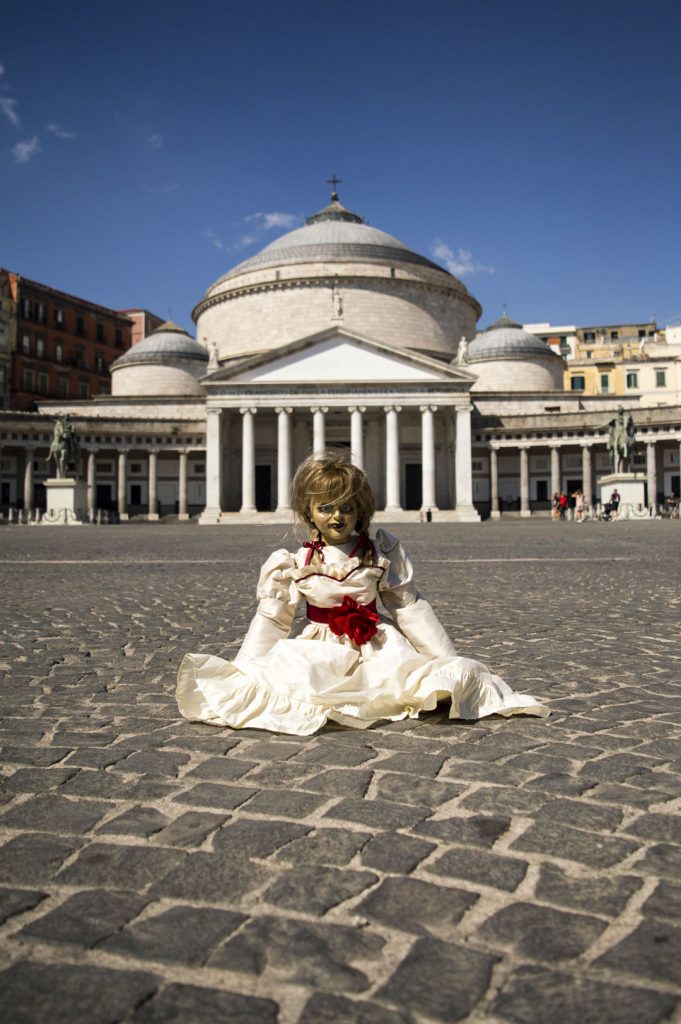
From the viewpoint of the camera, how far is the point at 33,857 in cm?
245

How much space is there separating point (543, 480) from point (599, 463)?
355 centimetres

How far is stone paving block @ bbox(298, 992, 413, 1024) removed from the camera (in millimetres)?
1687

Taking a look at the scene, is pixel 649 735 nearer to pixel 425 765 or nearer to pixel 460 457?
pixel 425 765

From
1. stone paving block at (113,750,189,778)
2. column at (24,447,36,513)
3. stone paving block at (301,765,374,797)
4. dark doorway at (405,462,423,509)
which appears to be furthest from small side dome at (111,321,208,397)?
stone paving block at (301,765,374,797)

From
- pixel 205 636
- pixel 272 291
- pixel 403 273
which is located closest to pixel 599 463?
pixel 403 273

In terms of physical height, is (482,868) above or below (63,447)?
below

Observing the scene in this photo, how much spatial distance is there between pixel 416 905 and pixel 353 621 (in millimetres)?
1976

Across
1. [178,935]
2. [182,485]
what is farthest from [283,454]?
[178,935]

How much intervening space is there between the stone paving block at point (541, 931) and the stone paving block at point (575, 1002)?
0.10 meters

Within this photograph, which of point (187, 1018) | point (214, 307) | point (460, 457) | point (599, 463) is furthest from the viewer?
point (214, 307)

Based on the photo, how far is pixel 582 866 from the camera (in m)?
2.37

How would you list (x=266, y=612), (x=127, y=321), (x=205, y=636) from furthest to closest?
(x=127, y=321), (x=205, y=636), (x=266, y=612)

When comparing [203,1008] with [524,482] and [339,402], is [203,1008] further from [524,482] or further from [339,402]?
[524,482]

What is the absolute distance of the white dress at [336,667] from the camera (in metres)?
3.85
